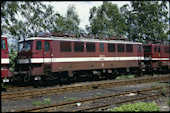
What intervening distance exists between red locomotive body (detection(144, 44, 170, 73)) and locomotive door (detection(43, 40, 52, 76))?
44.8 ft

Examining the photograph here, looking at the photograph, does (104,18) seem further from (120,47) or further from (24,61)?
(24,61)

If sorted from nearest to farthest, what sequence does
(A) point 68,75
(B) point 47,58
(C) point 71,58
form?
1. (B) point 47,58
2. (C) point 71,58
3. (A) point 68,75

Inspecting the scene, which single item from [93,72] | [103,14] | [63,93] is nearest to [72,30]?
[103,14]

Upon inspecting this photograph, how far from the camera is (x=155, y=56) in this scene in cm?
2367

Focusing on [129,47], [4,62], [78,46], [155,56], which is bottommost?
[155,56]

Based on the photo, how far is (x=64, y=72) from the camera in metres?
16.2

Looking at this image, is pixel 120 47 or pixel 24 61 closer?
pixel 24 61

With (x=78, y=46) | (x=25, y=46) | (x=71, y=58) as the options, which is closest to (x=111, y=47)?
(x=78, y=46)

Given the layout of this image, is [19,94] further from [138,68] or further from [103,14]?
[103,14]

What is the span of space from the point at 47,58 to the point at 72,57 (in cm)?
228

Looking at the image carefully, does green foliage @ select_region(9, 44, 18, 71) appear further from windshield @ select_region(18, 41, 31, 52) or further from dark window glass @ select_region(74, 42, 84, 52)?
dark window glass @ select_region(74, 42, 84, 52)

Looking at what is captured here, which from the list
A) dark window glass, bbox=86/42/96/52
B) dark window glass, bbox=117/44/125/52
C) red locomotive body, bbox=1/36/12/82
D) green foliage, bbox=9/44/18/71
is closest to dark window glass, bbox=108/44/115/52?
dark window glass, bbox=117/44/125/52

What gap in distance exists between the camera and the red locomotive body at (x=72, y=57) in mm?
14414

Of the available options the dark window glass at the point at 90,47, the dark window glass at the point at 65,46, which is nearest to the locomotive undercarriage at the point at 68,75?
the dark window glass at the point at 65,46
